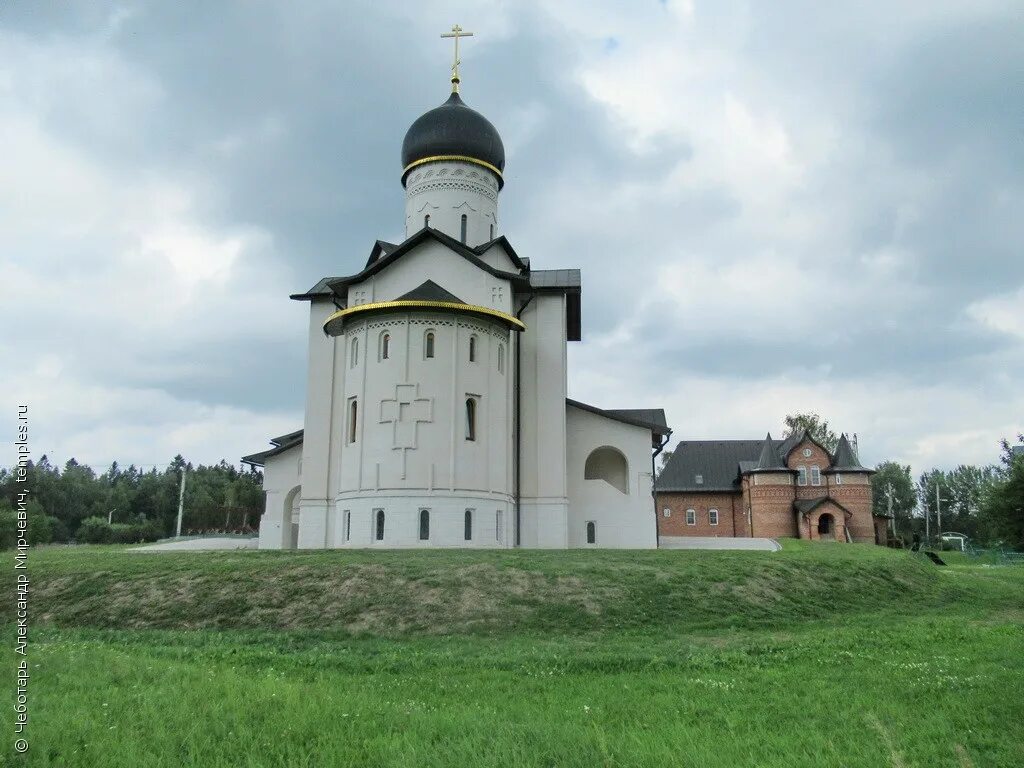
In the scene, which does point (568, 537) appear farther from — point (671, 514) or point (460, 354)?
point (671, 514)

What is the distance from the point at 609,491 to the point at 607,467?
2.86 meters

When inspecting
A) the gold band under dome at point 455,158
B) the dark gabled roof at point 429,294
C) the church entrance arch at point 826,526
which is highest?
the gold band under dome at point 455,158

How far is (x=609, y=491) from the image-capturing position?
28.4 m

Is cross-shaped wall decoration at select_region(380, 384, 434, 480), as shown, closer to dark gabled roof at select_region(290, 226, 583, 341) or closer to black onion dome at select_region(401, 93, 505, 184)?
dark gabled roof at select_region(290, 226, 583, 341)

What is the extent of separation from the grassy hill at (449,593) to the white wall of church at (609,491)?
9145 millimetres

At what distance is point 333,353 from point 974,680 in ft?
76.4

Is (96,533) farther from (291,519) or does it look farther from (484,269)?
(484,269)

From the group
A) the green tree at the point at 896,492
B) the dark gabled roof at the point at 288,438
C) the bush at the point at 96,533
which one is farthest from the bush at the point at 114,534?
the green tree at the point at 896,492

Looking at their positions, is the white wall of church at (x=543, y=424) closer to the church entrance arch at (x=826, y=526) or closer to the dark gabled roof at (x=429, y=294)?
the dark gabled roof at (x=429, y=294)

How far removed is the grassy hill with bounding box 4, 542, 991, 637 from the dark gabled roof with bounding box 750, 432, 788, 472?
27.2m

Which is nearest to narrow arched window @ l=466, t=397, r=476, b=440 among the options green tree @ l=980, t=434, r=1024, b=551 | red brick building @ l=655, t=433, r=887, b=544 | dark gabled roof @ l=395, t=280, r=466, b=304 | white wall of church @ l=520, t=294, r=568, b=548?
white wall of church @ l=520, t=294, r=568, b=548

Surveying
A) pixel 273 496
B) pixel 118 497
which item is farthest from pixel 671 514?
pixel 118 497

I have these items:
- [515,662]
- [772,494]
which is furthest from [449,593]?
[772,494]

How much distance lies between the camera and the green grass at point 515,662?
593 centimetres
